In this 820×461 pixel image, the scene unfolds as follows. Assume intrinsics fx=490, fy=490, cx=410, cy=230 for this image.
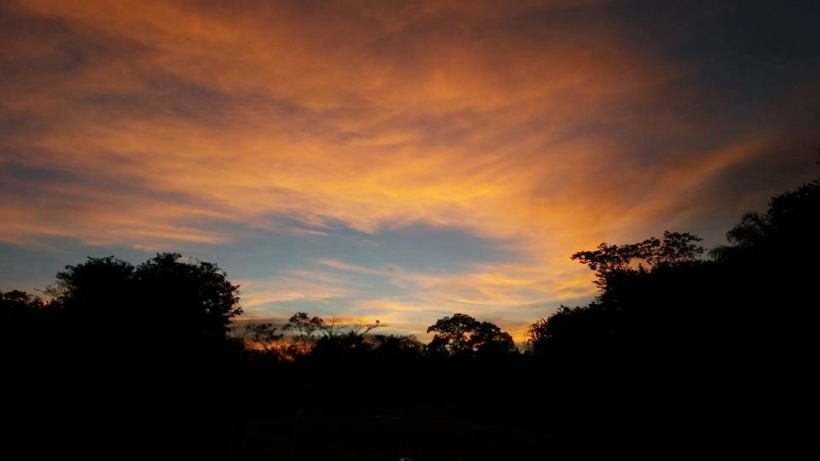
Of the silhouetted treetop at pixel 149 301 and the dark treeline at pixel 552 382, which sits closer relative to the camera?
the dark treeline at pixel 552 382

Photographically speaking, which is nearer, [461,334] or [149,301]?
[149,301]

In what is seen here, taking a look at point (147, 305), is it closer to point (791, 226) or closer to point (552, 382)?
point (552, 382)

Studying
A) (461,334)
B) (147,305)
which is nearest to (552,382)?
(147,305)

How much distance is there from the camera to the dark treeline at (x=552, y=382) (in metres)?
12.2

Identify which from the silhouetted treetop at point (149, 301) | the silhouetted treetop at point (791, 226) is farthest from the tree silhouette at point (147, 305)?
the silhouetted treetop at point (791, 226)

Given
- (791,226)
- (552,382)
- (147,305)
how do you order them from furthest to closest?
1. (147,305)
2. (552,382)
3. (791,226)

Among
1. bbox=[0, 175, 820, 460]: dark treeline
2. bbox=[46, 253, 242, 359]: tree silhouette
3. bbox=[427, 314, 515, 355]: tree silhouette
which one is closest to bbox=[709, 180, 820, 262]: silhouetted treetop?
bbox=[0, 175, 820, 460]: dark treeline

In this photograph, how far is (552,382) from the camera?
2392cm

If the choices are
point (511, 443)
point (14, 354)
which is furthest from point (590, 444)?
point (14, 354)

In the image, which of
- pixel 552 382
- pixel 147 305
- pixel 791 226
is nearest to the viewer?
pixel 791 226

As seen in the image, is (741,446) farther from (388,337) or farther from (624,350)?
(388,337)

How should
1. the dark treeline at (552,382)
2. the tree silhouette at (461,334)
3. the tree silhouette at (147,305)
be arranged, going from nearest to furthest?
the dark treeline at (552,382)
the tree silhouette at (147,305)
the tree silhouette at (461,334)

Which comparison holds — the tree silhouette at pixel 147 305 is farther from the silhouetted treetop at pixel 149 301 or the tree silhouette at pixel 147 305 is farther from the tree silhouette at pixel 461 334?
the tree silhouette at pixel 461 334

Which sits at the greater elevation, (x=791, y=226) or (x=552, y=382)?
(x=791, y=226)
